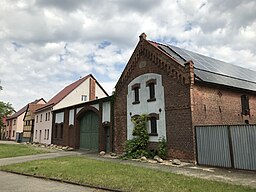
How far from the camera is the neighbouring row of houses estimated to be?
13.0m

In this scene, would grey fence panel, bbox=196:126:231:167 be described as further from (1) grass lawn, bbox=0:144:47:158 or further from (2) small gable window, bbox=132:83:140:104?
(1) grass lawn, bbox=0:144:47:158

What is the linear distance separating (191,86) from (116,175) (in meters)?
7.66

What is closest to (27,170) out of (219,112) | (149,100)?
(149,100)

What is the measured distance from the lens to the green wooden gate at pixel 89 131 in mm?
23656

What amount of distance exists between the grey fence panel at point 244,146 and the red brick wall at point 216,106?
2.83 metres

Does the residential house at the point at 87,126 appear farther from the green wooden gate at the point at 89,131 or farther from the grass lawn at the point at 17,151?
the grass lawn at the point at 17,151

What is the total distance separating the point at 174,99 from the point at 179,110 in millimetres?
861

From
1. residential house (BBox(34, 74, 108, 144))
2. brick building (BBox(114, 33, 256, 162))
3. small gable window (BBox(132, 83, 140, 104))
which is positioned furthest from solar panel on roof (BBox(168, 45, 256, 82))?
residential house (BBox(34, 74, 108, 144))

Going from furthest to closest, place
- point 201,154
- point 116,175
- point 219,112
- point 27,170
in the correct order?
point 219,112 < point 201,154 < point 27,170 < point 116,175

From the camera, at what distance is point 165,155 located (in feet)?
51.5

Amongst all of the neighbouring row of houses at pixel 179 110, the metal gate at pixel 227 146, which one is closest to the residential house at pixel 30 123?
the neighbouring row of houses at pixel 179 110

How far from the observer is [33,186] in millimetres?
8906

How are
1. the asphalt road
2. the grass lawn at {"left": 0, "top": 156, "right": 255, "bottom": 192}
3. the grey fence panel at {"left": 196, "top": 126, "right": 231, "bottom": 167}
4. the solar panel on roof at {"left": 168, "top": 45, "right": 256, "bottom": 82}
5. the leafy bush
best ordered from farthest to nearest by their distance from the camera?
the solar panel on roof at {"left": 168, "top": 45, "right": 256, "bottom": 82}, the leafy bush, the grey fence panel at {"left": 196, "top": 126, "right": 231, "bottom": 167}, the asphalt road, the grass lawn at {"left": 0, "top": 156, "right": 255, "bottom": 192}

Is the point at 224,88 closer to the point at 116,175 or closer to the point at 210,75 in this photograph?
the point at 210,75
